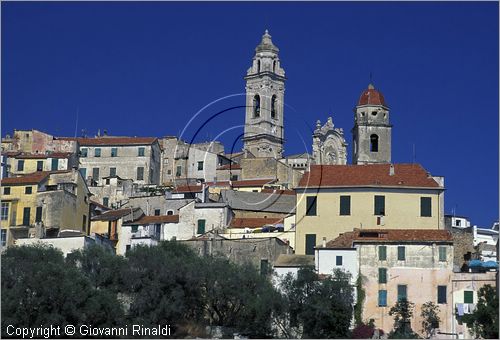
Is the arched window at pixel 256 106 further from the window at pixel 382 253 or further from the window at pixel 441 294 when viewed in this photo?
the window at pixel 441 294

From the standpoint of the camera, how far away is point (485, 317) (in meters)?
56.8

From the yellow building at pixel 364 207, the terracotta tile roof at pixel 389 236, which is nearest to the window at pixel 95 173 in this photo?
the yellow building at pixel 364 207

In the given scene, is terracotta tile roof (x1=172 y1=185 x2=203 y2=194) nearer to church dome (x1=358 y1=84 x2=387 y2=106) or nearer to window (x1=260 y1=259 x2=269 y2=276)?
church dome (x1=358 y1=84 x2=387 y2=106)

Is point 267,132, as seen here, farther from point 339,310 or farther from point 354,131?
point 339,310

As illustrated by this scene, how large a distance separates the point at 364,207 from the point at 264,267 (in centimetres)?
808

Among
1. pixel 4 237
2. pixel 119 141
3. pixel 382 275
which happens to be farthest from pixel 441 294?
pixel 119 141

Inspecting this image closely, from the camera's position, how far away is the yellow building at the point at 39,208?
7262 centimetres

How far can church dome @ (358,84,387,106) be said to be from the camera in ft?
283

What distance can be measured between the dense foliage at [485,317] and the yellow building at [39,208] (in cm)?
2563

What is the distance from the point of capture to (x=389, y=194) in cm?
6831

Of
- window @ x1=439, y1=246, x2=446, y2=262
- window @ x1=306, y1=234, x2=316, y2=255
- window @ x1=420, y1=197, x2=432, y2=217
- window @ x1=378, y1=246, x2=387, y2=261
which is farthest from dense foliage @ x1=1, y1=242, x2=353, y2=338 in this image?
window @ x1=420, y1=197, x2=432, y2=217

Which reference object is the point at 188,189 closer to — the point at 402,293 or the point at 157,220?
the point at 157,220

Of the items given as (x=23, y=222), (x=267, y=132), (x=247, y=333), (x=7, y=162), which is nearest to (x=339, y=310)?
(x=247, y=333)

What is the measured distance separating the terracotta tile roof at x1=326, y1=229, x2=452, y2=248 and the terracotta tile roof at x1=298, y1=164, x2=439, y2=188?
4925mm
